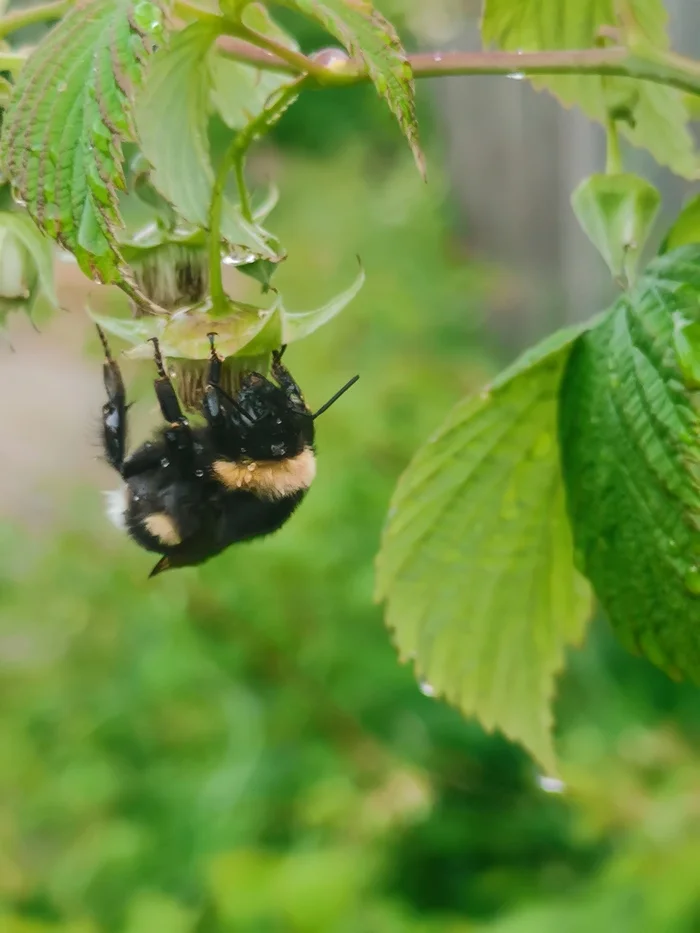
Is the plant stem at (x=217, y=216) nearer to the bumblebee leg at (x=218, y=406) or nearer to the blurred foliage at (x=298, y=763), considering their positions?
the bumblebee leg at (x=218, y=406)

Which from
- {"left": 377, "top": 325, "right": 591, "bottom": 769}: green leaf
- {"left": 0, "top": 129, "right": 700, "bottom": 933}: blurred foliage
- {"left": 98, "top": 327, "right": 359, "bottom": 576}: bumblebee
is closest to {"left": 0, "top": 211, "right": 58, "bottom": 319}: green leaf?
{"left": 98, "top": 327, "right": 359, "bottom": 576}: bumblebee

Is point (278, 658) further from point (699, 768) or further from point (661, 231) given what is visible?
point (661, 231)

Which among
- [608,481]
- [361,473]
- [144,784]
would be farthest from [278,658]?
[608,481]

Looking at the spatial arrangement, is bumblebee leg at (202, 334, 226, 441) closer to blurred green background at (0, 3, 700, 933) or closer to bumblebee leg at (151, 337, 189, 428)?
bumblebee leg at (151, 337, 189, 428)

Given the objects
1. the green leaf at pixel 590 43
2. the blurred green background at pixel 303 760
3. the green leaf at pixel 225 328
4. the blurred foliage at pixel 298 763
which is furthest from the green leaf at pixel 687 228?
the blurred foliage at pixel 298 763

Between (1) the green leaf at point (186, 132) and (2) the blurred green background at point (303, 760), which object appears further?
(2) the blurred green background at point (303, 760)
